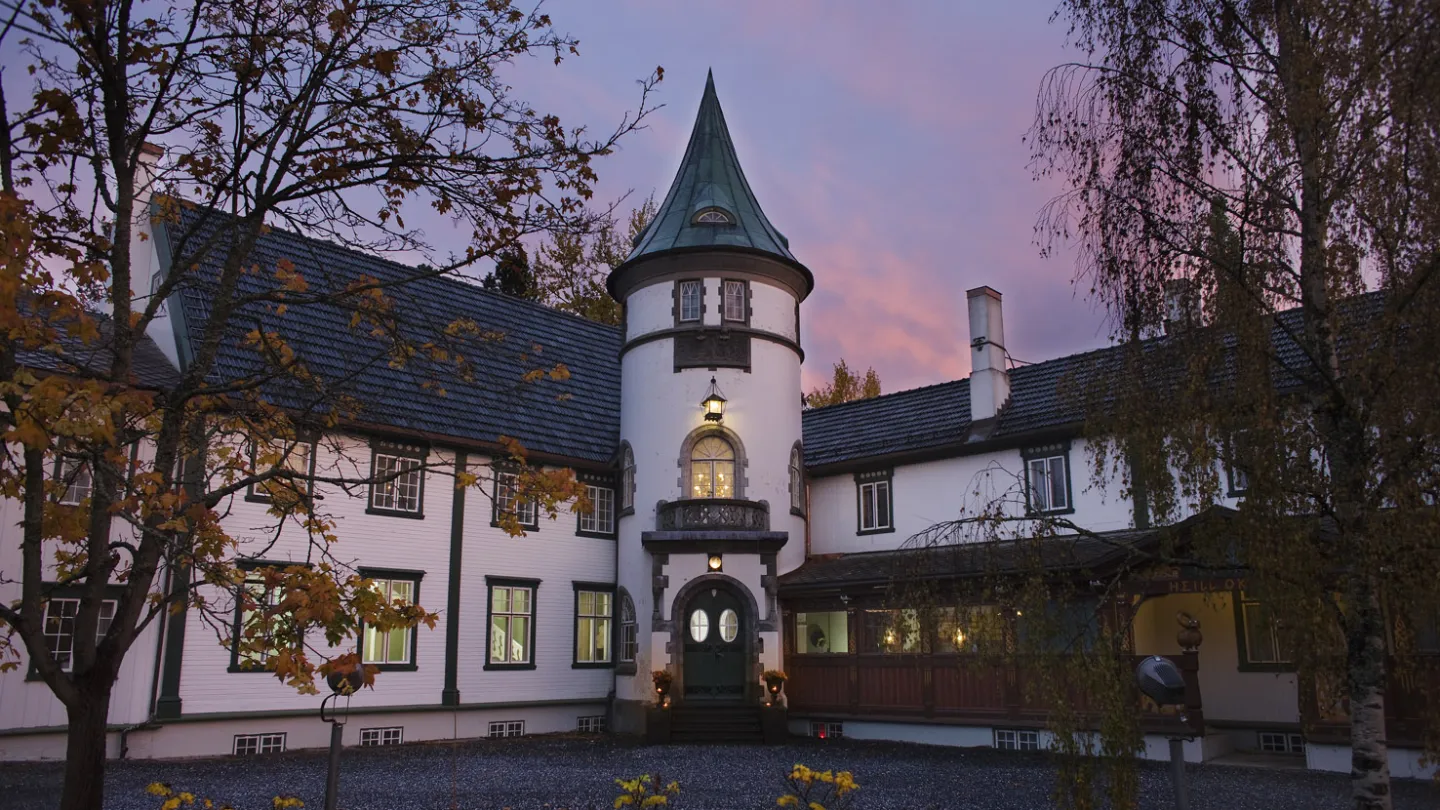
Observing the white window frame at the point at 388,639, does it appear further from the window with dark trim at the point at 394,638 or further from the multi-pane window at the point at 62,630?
the multi-pane window at the point at 62,630

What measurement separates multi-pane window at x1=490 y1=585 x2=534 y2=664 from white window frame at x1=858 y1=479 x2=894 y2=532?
744 cm

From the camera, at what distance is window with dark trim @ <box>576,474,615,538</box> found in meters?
22.8

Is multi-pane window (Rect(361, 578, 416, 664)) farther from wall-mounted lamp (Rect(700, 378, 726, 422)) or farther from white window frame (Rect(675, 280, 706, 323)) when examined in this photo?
white window frame (Rect(675, 280, 706, 323))

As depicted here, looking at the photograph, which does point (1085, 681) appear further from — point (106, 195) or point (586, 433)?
point (586, 433)

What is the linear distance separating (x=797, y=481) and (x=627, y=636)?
4804 mm

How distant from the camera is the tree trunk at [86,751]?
609 cm

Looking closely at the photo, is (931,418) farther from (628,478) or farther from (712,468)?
(628,478)

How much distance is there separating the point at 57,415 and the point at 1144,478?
6.93m

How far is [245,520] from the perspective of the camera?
1739cm

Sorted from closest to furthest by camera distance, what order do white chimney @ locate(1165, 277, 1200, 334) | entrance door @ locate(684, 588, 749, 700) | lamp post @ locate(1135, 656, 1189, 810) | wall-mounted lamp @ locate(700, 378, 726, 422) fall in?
1. white chimney @ locate(1165, 277, 1200, 334)
2. lamp post @ locate(1135, 656, 1189, 810)
3. entrance door @ locate(684, 588, 749, 700)
4. wall-mounted lamp @ locate(700, 378, 726, 422)

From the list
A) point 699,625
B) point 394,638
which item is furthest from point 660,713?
point 394,638

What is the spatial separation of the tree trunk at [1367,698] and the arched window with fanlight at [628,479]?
1583 centimetres

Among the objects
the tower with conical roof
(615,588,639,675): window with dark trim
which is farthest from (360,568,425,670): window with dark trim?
the tower with conical roof

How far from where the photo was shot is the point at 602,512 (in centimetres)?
2309
